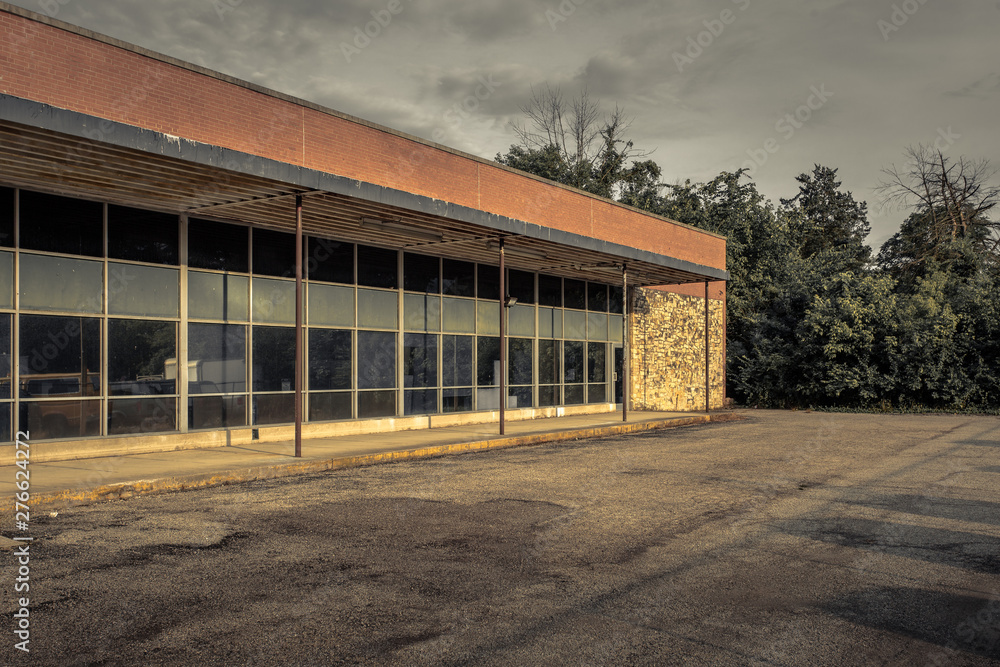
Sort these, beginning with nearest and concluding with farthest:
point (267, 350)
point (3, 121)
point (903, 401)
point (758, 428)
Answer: point (3, 121) → point (267, 350) → point (758, 428) → point (903, 401)

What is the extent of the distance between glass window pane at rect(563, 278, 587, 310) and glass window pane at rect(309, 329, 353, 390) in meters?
9.46

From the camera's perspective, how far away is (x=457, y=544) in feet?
25.1

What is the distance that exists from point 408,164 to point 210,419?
7.08 m

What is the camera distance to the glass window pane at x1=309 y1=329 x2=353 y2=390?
685 inches

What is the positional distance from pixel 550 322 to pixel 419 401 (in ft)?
21.0

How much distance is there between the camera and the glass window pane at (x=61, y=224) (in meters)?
13.1

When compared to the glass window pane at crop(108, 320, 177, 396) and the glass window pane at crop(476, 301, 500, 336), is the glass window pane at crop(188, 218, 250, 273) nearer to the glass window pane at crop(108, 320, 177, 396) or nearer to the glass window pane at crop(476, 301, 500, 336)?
the glass window pane at crop(108, 320, 177, 396)

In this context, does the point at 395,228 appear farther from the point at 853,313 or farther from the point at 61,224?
the point at 853,313

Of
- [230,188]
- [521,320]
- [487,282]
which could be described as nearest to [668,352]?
[521,320]

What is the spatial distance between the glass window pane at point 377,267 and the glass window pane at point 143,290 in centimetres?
459

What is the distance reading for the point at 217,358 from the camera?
15.6m

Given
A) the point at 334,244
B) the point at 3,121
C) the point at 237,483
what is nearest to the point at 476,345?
the point at 334,244

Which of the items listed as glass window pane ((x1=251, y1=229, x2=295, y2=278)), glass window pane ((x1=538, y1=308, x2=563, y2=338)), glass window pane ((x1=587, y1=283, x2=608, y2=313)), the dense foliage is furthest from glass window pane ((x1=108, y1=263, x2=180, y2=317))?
the dense foliage

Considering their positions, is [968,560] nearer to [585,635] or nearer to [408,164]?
[585,635]
